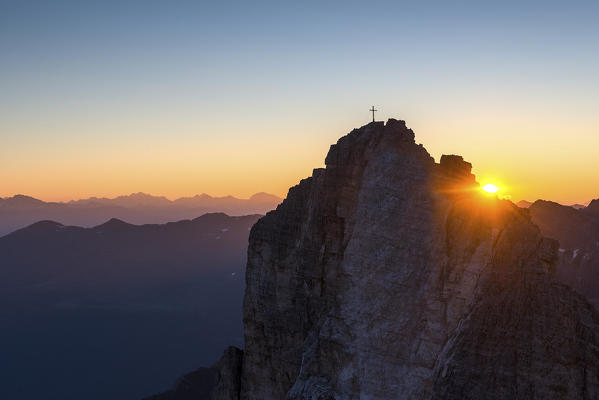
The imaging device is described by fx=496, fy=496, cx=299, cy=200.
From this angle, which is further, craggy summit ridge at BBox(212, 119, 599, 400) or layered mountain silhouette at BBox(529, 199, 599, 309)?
layered mountain silhouette at BBox(529, 199, 599, 309)

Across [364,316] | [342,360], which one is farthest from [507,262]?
[342,360]

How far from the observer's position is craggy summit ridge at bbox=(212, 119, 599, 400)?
31078mm

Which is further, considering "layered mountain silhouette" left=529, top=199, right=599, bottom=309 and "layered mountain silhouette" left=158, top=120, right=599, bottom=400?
"layered mountain silhouette" left=529, top=199, right=599, bottom=309

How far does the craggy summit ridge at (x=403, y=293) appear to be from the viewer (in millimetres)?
31078

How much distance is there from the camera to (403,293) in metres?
38.4

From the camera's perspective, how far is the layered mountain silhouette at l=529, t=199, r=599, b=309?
447 ft

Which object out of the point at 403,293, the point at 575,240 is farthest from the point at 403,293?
the point at 575,240

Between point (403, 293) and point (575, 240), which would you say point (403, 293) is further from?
point (575, 240)

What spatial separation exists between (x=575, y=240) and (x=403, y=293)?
139352 millimetres

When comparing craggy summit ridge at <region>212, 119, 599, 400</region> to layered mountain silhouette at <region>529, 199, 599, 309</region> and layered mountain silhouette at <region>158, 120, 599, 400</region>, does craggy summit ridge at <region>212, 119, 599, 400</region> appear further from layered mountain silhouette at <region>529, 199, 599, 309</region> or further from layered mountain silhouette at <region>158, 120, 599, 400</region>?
layered mountain silhouette at <region>529, 199, 599, 309</region>

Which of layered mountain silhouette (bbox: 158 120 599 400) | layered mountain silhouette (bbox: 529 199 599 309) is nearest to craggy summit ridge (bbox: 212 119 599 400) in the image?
layered mountain silhouette (bbox: 158 120 599 400)

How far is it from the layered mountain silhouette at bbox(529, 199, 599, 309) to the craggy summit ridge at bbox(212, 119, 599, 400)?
105 m

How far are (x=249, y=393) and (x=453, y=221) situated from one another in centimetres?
2965

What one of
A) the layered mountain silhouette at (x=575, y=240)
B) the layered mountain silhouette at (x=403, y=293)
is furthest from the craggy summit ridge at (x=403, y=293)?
the layered mountain silhouette at (x=575, y=240)
